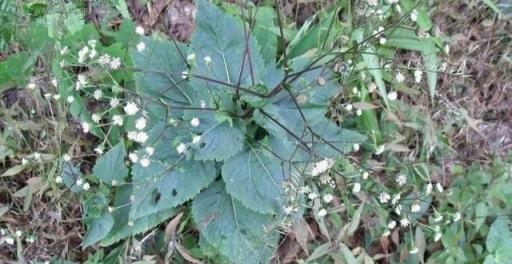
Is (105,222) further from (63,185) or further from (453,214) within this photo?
(453,214)

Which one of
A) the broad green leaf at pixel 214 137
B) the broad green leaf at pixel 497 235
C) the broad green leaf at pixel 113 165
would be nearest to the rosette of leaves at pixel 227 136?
the broad green leaf at pixel 214 137

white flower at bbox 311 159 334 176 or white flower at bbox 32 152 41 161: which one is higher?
white flower at bbox 311 159 334 176

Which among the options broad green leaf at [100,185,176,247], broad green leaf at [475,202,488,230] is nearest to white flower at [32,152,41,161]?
broad green leaf at [100,185,176,247]

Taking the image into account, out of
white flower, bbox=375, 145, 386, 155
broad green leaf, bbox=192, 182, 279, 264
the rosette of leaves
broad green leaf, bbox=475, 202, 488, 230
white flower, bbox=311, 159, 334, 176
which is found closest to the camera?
white flower, bbox=311, 159, 334, 176

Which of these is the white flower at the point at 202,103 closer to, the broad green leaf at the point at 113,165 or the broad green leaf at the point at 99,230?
the broad green leaf at the point at 113,165

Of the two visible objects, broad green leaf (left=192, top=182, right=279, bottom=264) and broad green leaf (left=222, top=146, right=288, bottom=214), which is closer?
broad green leaf (left=222, top=146, right=288, bottom=214)

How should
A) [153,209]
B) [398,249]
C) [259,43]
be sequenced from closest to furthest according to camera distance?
[153,209], [259,43], [398,249]

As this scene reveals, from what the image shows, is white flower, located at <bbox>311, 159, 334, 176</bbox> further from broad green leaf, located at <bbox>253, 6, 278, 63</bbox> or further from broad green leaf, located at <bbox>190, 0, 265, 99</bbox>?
broad green leaf, located at <bbox>253, 6, 278, 63</bbox>

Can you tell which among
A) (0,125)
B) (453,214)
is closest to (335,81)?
(453,214)
